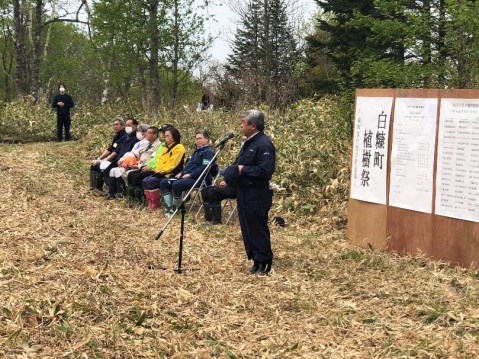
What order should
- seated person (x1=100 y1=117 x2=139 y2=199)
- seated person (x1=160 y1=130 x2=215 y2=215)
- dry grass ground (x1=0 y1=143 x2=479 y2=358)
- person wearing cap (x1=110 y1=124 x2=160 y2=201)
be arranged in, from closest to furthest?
dry grass ground (x1=0 y1=143 x2=479 y2=358), seated person (x1=160 y1=130 x2=215 y2=215), person wearing cap (x1=110 y1=124 x2=160 y2=201), seated person (x1=100 y1=117 x2=139 y2=199)

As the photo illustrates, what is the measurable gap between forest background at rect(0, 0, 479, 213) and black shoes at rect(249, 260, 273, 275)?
2.79m

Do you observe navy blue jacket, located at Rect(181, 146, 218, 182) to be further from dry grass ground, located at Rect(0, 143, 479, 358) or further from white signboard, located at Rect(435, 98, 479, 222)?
white signboard, located at Rect(435, 98, 479, 222)

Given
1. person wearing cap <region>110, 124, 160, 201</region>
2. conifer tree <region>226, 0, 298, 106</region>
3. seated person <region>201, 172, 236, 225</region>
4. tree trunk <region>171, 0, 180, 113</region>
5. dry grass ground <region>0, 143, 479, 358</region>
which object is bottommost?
dry grass ground <region>0, 143, 479, 358</region>

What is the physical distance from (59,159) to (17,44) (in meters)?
9.20

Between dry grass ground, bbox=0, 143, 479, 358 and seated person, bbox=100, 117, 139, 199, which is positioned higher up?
seated person, bbox=100, 117, 139, 199

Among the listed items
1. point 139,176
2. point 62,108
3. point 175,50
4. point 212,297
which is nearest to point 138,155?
point 139,176

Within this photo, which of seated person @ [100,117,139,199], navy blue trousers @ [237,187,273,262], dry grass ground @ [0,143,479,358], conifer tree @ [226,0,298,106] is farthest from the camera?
conifer tree @ [226,0,298,106]

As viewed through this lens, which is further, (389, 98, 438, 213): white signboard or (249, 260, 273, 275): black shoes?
(389, 98, 438, 213): white signboard

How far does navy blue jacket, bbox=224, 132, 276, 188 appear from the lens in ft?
18.9

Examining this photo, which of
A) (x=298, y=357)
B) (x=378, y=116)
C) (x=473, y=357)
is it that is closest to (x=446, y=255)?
(x=378, y=116)

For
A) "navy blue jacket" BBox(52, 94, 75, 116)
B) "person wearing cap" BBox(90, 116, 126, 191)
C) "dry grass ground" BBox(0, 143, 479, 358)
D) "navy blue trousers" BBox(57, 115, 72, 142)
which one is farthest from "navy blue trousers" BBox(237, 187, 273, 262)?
"navy blue trousers" BBox(57, 115, 72, 142)

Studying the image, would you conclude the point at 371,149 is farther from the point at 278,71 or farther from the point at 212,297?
the point at 278,71

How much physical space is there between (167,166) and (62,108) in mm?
8428

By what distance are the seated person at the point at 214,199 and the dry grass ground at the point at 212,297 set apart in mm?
534
